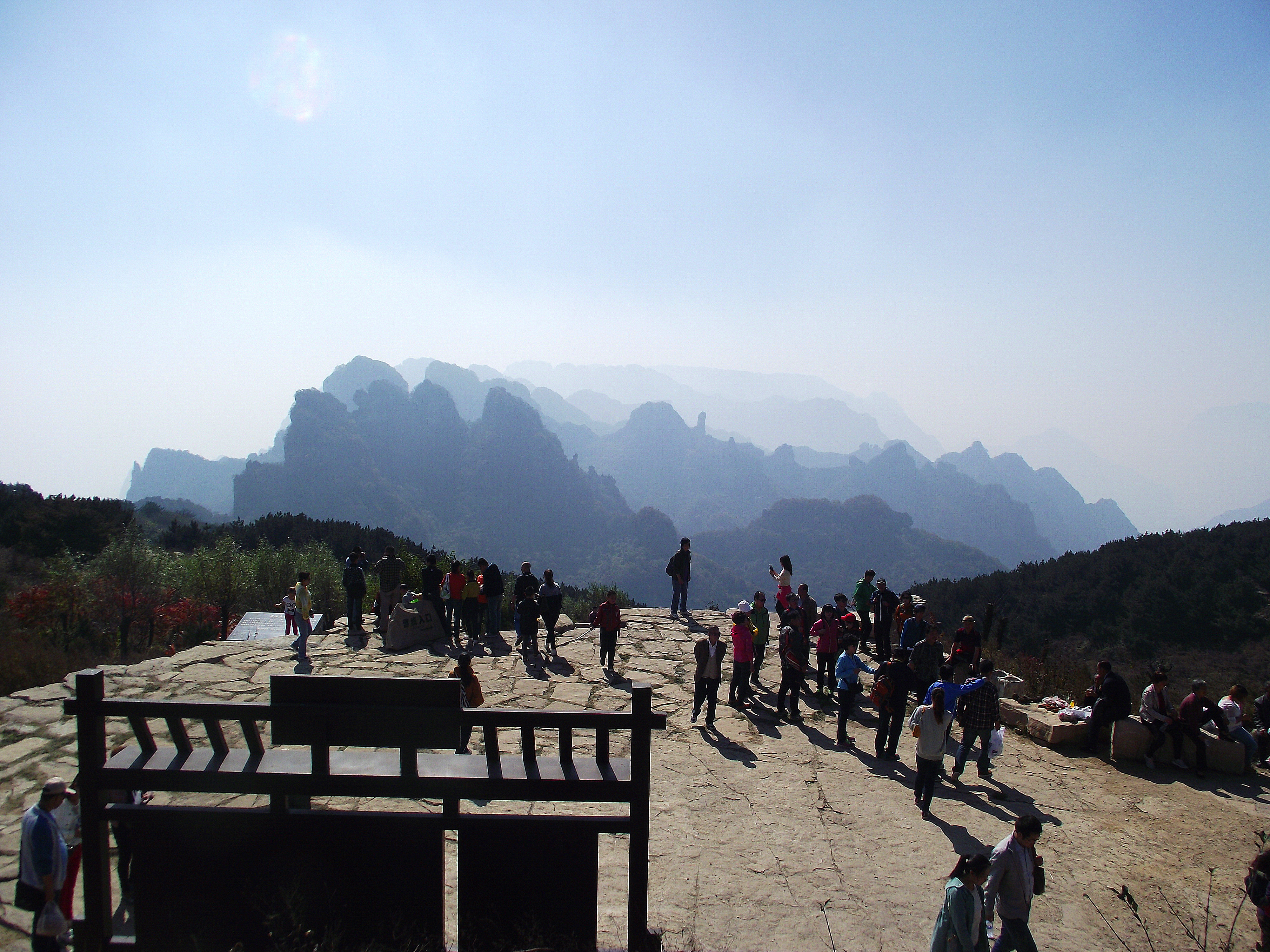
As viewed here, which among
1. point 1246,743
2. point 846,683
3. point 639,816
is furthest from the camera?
Result: point 1246,743

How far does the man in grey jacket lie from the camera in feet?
15.6

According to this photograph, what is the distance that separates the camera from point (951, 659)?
32.9 ft

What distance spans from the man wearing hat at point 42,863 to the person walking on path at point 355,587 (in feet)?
24.7

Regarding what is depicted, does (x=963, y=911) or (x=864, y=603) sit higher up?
(x=864, y=603)

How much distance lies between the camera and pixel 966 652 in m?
10.1

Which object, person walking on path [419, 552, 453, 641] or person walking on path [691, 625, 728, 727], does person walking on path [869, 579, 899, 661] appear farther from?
person walking on path [419, 552, 453, 641]

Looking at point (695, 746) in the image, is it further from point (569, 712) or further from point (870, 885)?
point (569, 712)

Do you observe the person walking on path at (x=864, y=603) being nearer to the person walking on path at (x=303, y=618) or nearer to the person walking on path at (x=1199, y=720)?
the person walking on path at (x=1199, y=720)

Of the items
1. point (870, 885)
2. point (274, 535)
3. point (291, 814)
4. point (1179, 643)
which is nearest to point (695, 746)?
point (870, 885)

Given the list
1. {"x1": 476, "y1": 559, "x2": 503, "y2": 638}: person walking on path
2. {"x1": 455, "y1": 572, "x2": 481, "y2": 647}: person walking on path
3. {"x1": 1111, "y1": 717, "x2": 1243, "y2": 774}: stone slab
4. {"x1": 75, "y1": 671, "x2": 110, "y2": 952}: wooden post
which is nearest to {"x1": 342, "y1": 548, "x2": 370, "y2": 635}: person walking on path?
{"x1": 455, "y1": 572, "x2": 481, "y2": 647}: person walking on path

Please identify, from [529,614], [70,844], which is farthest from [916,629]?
[70,844]

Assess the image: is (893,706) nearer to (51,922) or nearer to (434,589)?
(51,922)

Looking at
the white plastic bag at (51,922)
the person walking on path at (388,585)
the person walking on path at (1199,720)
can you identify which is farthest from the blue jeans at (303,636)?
the person walking on path at (1199,720)

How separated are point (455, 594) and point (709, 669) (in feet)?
18.3
